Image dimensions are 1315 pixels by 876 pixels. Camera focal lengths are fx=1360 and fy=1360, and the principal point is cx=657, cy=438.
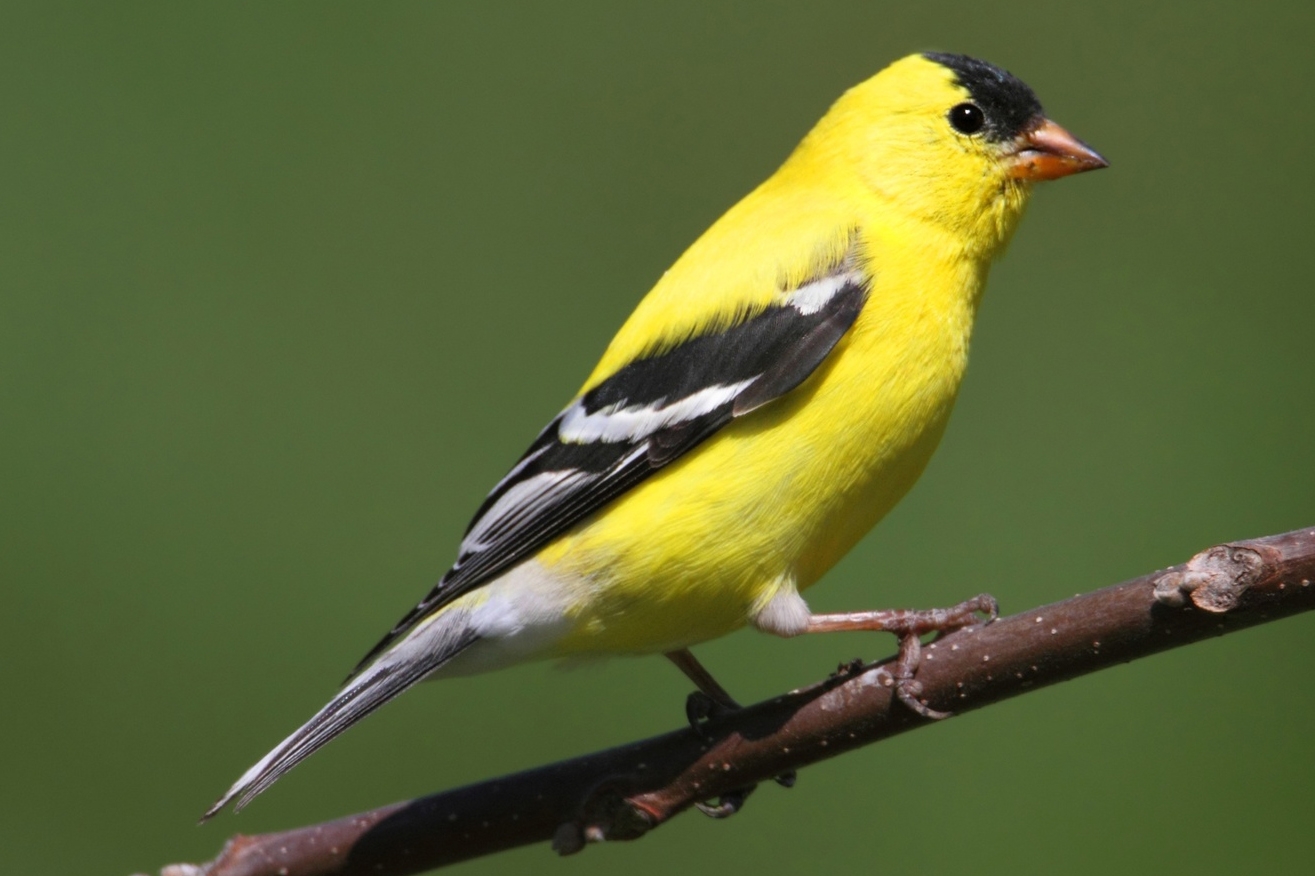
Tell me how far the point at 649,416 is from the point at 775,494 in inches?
13.9

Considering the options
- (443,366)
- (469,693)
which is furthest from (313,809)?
(443,366)

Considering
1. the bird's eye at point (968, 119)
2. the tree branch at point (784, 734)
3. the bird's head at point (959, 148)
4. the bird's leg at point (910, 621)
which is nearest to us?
the tree branch at point (784, 734)

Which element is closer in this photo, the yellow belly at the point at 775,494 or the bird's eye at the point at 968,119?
the yellow belly at the point at 775,494

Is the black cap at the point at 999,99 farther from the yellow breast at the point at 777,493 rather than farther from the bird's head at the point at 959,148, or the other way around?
the yellow breast at the point at 777,493

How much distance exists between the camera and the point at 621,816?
2527 millimetres

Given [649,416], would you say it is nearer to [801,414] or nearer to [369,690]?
[801,414]

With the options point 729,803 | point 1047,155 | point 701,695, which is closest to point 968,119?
point 1047,155

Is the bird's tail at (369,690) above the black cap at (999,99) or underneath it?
underneath

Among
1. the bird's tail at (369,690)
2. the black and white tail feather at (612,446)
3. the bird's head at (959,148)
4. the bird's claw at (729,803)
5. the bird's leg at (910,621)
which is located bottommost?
the bird's claw at (729,803)

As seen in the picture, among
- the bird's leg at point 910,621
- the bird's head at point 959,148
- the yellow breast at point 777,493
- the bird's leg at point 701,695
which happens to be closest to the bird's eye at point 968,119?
the bird's head at point 959,148

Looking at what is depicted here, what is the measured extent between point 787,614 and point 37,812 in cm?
262

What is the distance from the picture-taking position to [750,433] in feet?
9.00

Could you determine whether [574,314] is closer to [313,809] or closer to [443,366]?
[443,366]

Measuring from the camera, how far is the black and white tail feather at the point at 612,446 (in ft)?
8.97
